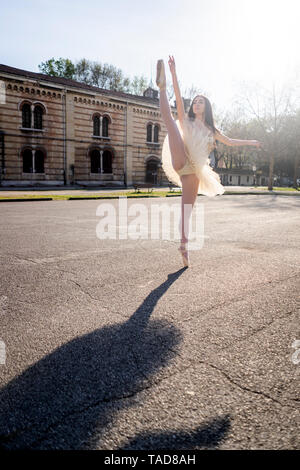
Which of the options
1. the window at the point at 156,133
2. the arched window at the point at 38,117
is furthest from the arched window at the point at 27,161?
the window at the point at 156,133

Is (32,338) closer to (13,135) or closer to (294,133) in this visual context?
(13,135)

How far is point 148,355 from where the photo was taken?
210 centimetres

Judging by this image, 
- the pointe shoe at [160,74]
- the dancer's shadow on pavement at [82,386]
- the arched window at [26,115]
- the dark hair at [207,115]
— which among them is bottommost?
the dancer's shadow on pavement at [82,386]

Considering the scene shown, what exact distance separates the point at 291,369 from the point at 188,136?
11.2ft

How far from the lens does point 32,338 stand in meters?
2.30

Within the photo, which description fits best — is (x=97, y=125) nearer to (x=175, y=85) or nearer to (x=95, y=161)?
(x=95, y=161)

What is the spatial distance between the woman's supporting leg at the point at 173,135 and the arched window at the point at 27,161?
28.5 m

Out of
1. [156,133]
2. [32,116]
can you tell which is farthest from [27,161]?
[156,133]

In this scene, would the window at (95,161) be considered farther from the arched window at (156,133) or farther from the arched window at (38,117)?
the arched window at (156,133)

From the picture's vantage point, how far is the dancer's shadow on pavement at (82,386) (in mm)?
1449

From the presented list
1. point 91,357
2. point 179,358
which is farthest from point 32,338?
point 179,358

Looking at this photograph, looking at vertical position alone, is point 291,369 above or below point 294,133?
Answer: below

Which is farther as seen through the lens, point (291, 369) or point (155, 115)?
point (155, 115)

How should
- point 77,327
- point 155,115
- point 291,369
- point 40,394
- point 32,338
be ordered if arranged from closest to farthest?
1. point 40,394
2. point 291,369
3. point 32,338
4. point 77,327
5. point 155,115
